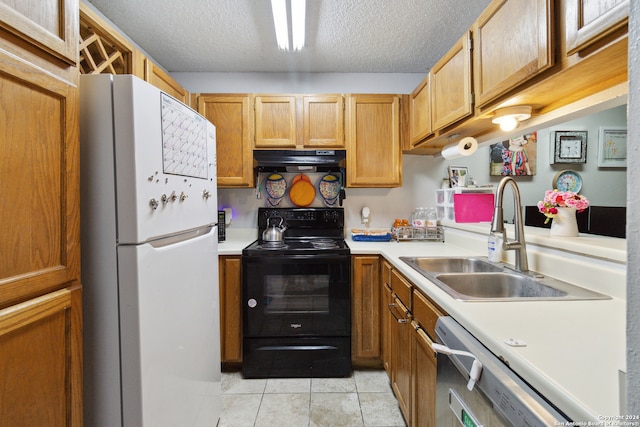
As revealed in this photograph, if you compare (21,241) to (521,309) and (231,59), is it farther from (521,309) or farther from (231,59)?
(231,59)

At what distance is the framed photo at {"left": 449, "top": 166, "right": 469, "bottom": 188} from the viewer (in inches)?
93.1

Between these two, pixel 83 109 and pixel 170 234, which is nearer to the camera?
pixel 83 109

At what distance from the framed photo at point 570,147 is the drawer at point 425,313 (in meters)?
1.40

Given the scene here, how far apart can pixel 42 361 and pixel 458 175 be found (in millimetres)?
2681

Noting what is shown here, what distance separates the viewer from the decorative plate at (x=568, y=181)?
1.83 metres

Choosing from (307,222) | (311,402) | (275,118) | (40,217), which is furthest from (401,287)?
(275,118)

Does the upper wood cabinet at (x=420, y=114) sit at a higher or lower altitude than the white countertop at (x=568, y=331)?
higher

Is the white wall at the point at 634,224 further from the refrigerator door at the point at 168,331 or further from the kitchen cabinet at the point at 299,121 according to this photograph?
the kitchen cabinet at the point at 299,121

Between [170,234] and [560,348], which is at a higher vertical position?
[170,234]

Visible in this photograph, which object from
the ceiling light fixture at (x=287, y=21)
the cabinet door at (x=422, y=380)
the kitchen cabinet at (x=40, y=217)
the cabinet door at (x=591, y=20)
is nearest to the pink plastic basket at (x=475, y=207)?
the cabinet door at (x=422, y=380)

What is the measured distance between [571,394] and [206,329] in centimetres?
138

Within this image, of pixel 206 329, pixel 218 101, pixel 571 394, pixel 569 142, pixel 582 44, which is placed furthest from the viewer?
pixel 218 101

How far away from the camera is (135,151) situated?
945mm

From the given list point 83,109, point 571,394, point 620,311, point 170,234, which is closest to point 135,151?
point 83,109
